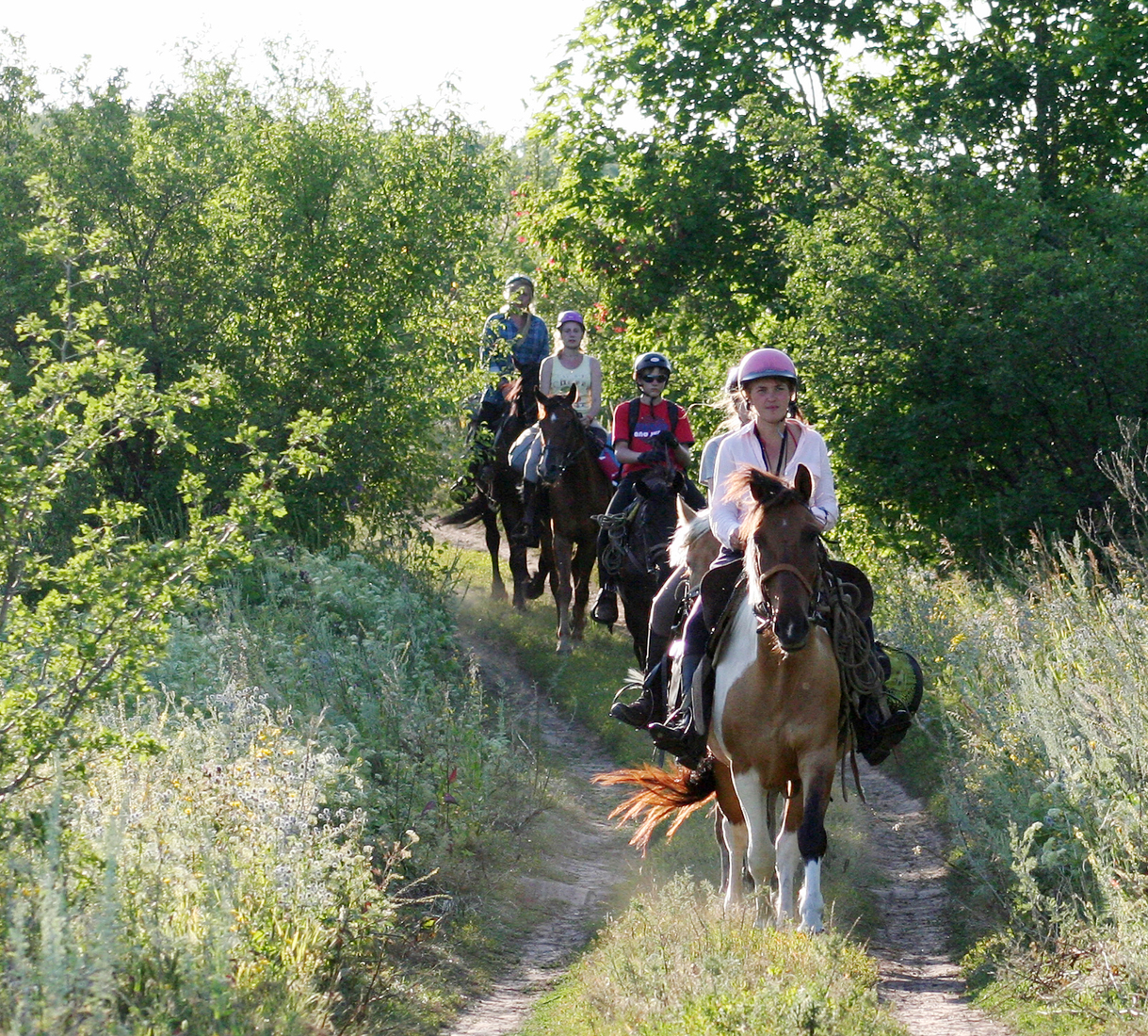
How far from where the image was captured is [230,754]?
726 cm

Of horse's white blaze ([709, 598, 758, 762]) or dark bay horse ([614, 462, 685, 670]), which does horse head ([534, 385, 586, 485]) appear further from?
horse's white blaze ([709, 598, 758, 762])

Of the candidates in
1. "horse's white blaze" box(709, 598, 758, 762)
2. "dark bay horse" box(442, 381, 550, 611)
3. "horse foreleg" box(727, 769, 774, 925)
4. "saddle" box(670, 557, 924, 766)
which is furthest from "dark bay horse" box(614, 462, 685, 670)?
"horse foreleg" box(727, 769, 774, 925)

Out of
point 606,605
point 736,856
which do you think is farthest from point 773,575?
point 606,605

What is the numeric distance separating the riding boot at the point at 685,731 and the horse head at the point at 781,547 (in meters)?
0.82

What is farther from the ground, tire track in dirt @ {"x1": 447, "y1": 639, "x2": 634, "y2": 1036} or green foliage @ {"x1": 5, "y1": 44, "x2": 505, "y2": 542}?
green foliage @ {"x1": 5, "y1": 44, "x2": 505, "y2": 542}

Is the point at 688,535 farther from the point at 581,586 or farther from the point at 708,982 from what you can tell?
the point at 581,586

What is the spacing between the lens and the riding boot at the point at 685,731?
7.53 meters

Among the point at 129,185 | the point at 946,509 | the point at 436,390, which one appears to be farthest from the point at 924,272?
the point at 129,185

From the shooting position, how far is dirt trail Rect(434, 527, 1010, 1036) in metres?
6.58

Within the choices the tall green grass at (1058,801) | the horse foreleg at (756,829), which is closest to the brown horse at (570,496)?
the tall green grass at (1058,801)

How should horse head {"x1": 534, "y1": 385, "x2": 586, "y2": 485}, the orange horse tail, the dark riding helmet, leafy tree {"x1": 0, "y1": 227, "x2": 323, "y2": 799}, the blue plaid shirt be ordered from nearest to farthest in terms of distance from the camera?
leafy tree {"x1": 0, "y1": 227, "x2": 323, "y2": 799}
the orange horse tail
the dark riding helmet
horse head {"x1": 534, "y1": 385, "x2": 586, "y2": 485}
the blue plaid shirt

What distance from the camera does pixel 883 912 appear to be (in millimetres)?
8383

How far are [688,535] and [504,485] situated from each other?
9.76 metres

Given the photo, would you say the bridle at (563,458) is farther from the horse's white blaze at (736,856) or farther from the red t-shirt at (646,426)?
the horse's white blaze at (736,856)
